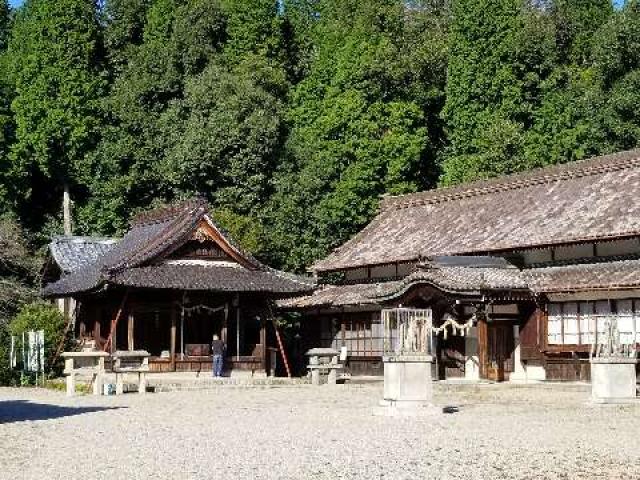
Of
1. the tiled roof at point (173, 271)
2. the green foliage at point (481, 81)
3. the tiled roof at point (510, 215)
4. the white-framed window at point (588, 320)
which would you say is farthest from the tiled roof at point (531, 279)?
the green foliage at point (481, 81)

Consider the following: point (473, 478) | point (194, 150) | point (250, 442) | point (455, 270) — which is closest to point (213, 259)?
point (455, 270)

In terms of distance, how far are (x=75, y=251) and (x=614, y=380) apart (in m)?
25.0

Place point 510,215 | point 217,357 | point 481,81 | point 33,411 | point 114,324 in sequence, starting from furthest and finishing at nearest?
point 481,81
point 510,215
point 217,357
point 114,324
point 33,411

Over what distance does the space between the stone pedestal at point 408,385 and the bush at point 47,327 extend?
1713cm

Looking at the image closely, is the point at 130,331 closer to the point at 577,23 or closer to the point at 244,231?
the point at 244,231

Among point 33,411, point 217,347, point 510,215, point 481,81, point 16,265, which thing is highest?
→ point 481,81

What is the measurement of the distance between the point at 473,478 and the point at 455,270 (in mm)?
18831

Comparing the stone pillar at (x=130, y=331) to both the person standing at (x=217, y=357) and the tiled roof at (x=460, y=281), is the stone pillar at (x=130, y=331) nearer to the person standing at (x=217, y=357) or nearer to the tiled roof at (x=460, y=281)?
the person standing at (x=217, y=357)

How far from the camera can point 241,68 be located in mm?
53625

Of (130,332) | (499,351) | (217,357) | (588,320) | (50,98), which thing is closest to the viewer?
(588,320)

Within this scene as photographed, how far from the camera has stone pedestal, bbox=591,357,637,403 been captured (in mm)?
20141

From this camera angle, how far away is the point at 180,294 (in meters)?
32.3


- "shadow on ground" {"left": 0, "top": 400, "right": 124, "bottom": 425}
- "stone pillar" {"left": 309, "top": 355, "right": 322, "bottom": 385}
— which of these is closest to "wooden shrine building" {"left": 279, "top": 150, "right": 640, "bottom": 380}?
"stone pillar" {"left": 309, "top": 355, "right": 322, "bottom": 385}

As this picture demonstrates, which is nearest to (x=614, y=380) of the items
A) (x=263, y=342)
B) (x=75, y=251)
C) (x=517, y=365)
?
(x=517, y=365)
